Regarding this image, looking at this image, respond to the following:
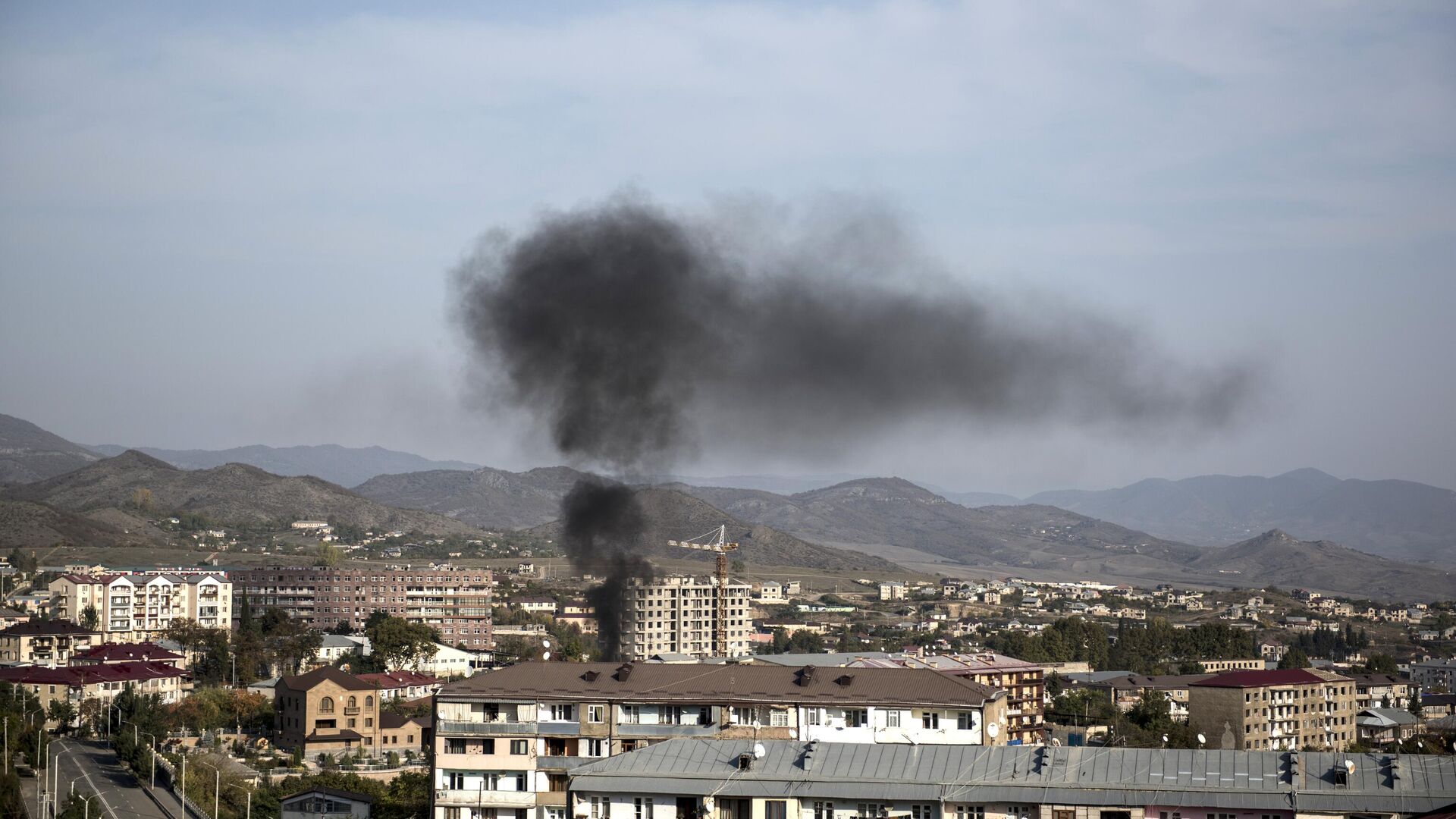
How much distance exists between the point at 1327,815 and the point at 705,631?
3560 inches

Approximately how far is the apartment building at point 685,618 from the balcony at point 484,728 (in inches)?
2758

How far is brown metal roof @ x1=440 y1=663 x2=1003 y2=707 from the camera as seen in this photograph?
1361 inches

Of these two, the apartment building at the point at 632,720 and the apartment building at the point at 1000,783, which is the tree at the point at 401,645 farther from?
the apartment building at the point at 1000,783

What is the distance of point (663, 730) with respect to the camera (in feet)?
114

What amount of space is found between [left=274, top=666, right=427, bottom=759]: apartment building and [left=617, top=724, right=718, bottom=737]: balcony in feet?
107

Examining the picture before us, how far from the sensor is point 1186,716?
7569 cm

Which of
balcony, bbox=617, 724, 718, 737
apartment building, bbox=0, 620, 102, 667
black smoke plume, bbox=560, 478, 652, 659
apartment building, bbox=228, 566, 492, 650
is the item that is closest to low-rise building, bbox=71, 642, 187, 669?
apartment building, bbox=0, 620, 102, 667

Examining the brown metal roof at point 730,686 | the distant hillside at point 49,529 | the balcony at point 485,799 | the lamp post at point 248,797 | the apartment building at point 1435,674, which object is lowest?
the apartment building at point 1435,674

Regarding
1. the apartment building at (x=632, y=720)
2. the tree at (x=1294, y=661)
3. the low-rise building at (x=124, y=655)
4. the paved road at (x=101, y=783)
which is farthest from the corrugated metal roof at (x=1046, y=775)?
the tree at (x=1294, y=661)

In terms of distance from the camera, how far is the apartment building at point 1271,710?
231 ft

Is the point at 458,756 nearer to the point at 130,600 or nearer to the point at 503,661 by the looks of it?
the point at 503,661

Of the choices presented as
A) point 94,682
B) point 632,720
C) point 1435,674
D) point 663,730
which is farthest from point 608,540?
point 663,730

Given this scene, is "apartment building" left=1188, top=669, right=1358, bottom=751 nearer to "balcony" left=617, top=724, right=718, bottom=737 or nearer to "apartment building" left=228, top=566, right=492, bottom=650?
"balcony" left=617, top=724, right=718, bottom=737

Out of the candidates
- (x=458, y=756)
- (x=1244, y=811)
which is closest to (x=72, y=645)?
(x=458, y=756)
